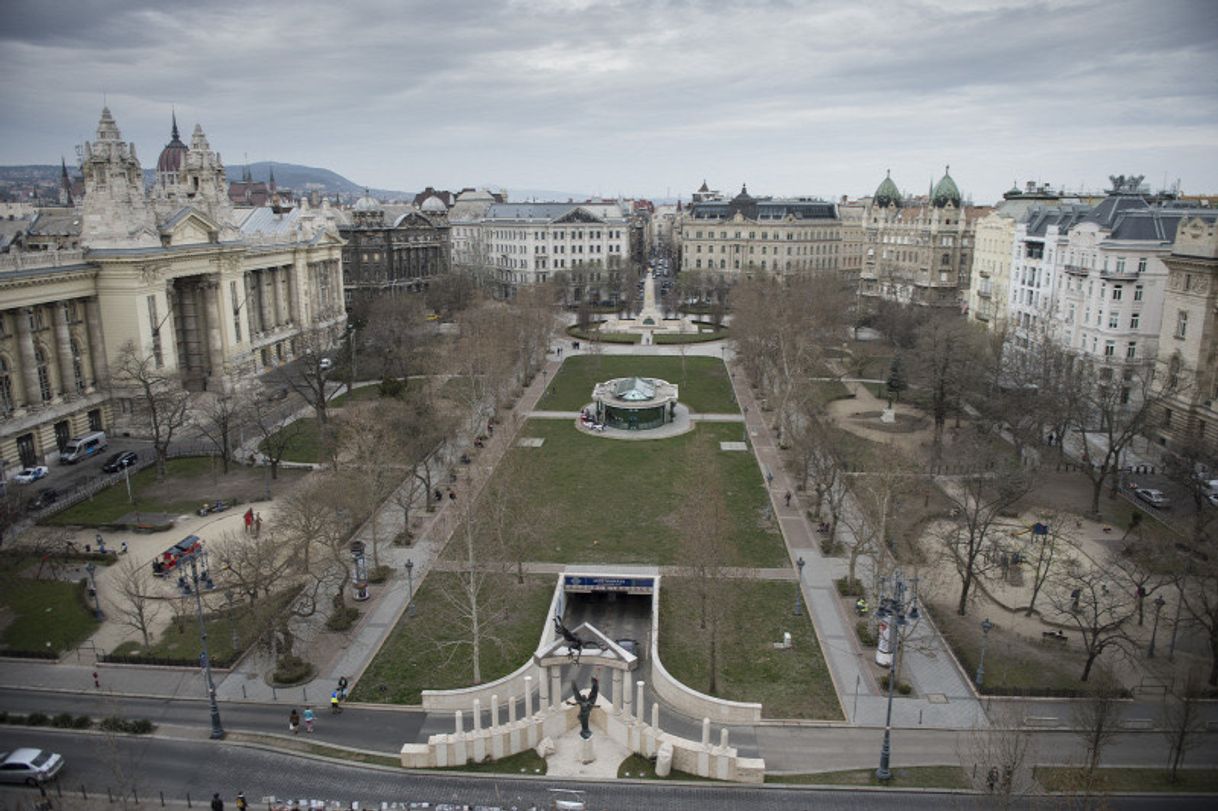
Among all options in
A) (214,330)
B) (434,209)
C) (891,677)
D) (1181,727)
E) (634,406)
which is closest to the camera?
(1181,727)

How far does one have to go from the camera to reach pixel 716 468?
66.6 meters

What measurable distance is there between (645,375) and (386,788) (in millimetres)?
72498

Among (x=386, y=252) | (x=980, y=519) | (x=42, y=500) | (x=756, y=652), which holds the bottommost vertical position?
(x=756, y=652)

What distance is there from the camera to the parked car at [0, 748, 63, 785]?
32156 mm

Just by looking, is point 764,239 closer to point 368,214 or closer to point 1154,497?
point 368,214

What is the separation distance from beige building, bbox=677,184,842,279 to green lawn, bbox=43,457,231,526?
10979 centimetres

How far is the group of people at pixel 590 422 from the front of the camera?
78312 millimetres

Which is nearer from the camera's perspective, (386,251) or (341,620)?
(341,620)

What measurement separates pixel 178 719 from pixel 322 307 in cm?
8737

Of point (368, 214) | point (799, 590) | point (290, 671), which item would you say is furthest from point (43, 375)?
point (368, 214)

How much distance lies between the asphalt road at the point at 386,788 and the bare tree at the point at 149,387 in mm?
37287

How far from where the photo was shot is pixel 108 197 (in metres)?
75.2

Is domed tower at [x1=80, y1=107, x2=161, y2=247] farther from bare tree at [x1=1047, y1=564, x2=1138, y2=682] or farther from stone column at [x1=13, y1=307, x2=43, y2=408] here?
bare tree at [x1=1047, y1=564, x2=1138, y2=682]

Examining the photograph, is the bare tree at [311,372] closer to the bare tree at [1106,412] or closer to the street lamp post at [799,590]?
the street lamp post at [799,590]
